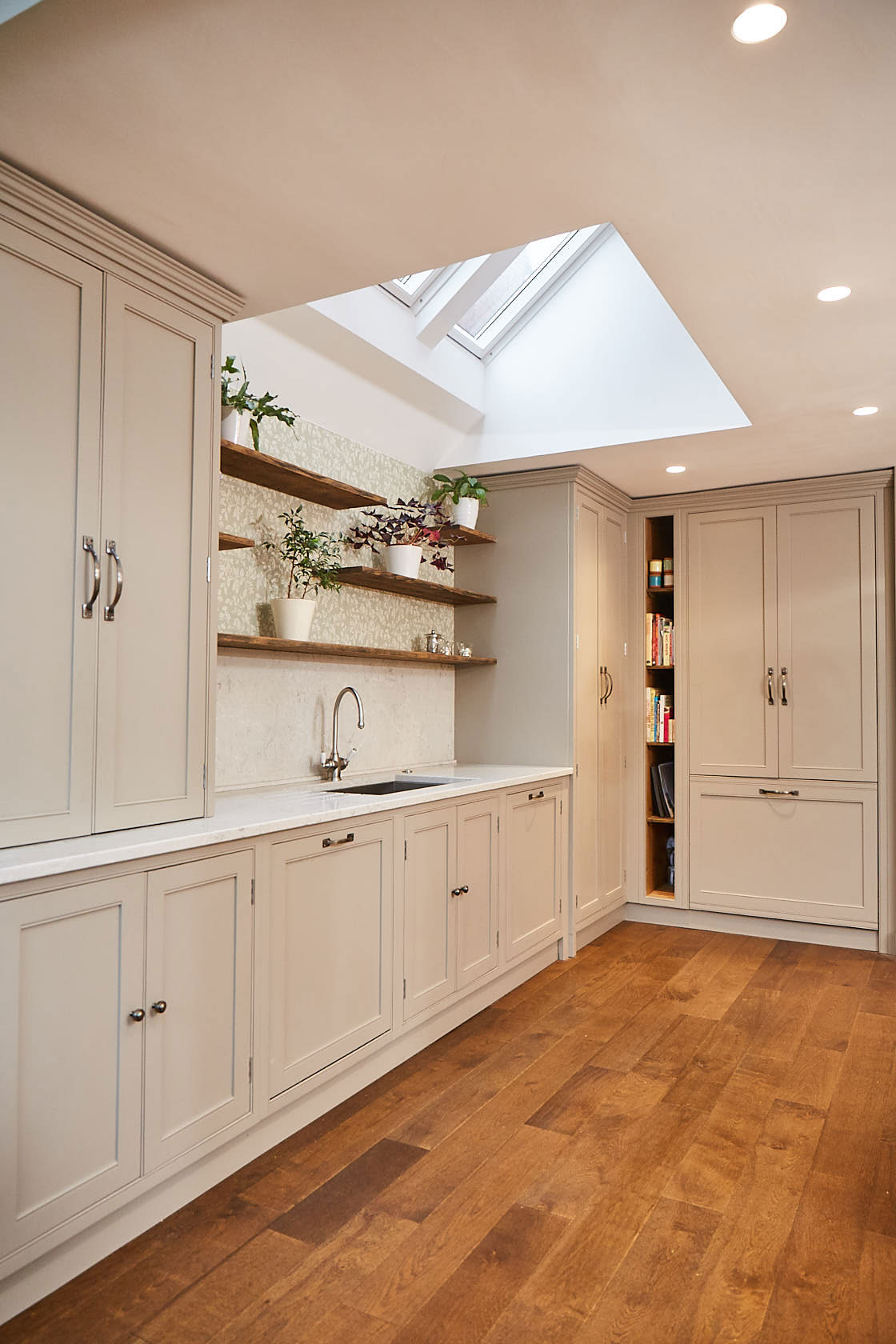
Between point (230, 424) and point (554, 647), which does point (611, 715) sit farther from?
point (230, 424)

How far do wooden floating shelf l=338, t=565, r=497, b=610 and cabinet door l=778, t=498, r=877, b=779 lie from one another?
1.56 meters

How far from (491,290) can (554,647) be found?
165 cm

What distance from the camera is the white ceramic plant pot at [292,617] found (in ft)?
10.6

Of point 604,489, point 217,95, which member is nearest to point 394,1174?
point 217,95

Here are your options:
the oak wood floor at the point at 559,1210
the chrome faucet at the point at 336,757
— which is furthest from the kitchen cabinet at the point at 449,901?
the chrome faucet at the point at 336,757

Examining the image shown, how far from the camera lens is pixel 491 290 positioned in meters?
4.10

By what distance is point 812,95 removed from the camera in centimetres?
175

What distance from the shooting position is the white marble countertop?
6.01ft

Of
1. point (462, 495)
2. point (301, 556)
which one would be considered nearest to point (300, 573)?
point (301, 556)

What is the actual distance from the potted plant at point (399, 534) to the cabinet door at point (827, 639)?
1.92 metres

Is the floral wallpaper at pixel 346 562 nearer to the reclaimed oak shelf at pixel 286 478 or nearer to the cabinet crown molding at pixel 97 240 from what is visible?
the reclaimed oak shelf at pixel 286 478

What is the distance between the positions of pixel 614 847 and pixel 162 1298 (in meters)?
3.41

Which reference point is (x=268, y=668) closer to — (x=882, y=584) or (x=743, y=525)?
(x=743, y=525)

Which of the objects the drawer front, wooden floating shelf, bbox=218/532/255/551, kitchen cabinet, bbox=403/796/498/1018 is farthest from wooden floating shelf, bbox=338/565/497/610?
the drawer front
